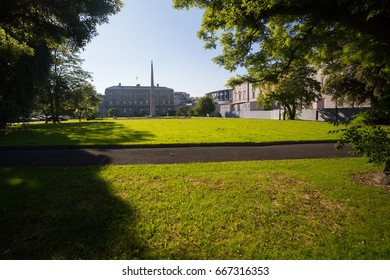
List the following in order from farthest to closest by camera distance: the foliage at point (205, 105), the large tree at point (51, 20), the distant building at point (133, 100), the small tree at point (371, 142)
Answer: the distant building at point (133, 100) → the foliage at point (205, 105) → the large tree at point (51, 20) → the small tree at point (371, 142)

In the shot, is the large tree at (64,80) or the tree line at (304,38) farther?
the large tree at (64,80)

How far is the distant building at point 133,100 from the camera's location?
110688mm

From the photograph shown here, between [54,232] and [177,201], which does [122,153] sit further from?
[54,232]

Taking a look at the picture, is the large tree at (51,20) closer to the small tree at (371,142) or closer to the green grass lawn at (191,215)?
the green grass lawn at (191,215)

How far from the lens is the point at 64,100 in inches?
1730

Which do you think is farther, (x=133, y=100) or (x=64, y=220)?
(x=133, y=100)

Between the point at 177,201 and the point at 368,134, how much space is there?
13.9ft

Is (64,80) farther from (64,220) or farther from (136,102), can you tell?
(136,102)

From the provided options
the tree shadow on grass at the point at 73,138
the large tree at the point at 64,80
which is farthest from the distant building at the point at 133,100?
the tree shadow on grass at the point at 73,138

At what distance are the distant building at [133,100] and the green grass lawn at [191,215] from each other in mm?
104255

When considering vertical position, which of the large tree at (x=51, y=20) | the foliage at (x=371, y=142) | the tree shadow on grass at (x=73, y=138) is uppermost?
the large tree at (x=51, y=20)

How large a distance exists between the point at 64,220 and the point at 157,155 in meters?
5.46

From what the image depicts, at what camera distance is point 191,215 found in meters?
4.38

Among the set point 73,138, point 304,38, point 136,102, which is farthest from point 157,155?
point 136,102
